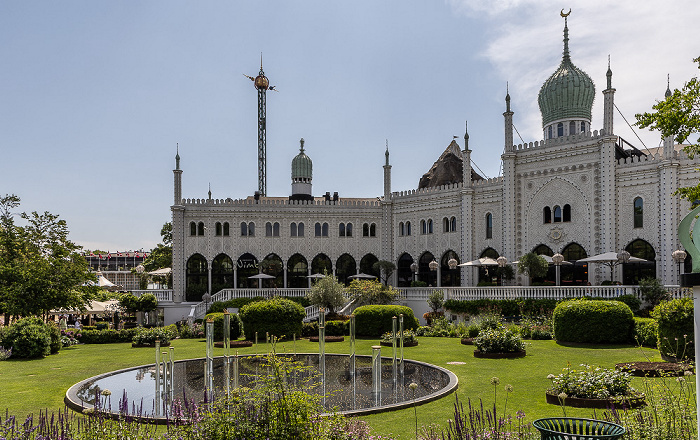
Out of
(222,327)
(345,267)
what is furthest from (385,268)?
(222,327)

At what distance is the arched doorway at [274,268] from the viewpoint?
4416cm

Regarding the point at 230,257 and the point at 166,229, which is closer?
the point at 230,257

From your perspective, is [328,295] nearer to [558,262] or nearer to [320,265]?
[558,262]

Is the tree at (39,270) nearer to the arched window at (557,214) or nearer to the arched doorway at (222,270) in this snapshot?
the arched doorway at (222,270)

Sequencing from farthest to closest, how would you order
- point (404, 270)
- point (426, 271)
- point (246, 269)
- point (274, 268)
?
point (404, 270) → point (246, 269) → point (274, 268) → point (426, 271)

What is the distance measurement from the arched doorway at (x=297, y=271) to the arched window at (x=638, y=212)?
2482 cm

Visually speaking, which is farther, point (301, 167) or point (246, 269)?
point (301, 167)

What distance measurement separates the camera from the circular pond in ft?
37.1

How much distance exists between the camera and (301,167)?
54.2 m

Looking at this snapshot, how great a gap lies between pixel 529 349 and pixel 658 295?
10.6 metres

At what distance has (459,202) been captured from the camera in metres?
41.3

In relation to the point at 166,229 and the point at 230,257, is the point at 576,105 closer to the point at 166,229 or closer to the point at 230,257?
the point at 230,257

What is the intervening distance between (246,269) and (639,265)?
28796 millimetres

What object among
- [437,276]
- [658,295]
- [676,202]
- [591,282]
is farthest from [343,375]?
[437,276]
